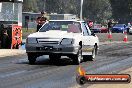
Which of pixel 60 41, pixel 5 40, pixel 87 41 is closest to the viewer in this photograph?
pixel 60 41

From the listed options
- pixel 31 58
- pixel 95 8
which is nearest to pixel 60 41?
pixel 31 58

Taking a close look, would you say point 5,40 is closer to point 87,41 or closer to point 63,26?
point 63,26

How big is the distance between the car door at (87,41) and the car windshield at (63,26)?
1.06 ft

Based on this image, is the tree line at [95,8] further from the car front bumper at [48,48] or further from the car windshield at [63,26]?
the car front bumper at [48,48]

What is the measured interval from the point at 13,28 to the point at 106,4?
5254 inches

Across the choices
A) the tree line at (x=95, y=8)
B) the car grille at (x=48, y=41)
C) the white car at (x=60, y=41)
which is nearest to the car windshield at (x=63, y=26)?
the white car at (x=60, y=41)

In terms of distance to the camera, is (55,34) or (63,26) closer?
(55,34)

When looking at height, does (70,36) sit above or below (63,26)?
below

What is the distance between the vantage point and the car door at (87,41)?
57.5ft

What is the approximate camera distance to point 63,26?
17484mm

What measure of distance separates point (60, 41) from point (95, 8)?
133m

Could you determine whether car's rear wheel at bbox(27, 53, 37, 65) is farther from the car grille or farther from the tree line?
the tree line

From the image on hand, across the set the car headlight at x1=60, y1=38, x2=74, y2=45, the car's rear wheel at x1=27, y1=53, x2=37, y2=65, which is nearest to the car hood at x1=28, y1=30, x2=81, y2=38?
the car headlight at x1=60, y1=38, x2=74, y2=45

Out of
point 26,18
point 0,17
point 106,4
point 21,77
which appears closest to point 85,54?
point 21,77
